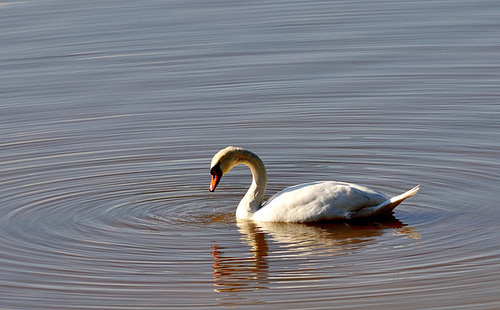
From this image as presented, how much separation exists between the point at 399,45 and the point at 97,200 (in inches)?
319

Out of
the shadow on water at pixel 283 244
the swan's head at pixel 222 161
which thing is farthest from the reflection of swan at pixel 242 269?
the swan's head at pixel 222 161

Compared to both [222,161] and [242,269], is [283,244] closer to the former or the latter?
[242,269]

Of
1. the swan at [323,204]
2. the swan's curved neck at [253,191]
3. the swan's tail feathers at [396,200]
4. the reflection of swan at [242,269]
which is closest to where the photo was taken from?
the reflection of swan at [242,269]

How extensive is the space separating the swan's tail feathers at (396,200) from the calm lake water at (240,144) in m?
0.13

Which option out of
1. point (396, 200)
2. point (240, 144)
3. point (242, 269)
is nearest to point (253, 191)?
point (396, 200)

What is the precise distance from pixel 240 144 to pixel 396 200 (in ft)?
12.3

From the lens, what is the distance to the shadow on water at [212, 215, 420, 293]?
9.78 m

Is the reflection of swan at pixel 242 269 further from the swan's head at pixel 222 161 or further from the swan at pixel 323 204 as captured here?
the swan's head at pixel 222 161

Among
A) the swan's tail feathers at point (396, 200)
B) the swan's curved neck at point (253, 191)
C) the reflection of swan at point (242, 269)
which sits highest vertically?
the swan's curved neck at point (253, 191)

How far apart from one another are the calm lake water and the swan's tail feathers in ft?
0.44

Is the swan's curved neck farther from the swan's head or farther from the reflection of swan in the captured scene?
the reflection of swan

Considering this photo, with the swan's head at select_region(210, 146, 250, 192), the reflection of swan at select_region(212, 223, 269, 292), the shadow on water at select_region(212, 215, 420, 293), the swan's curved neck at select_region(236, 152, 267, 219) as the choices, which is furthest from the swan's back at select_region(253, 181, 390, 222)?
the swan's head at select_region(210, 146, 250, 192)

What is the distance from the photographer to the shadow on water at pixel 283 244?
978cm

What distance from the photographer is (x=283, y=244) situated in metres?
10.7
